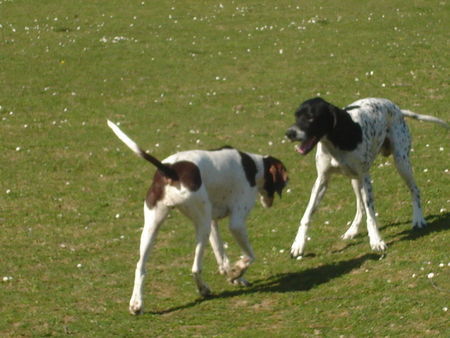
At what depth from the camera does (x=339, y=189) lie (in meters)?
17.0

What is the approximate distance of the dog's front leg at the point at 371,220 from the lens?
12898mm

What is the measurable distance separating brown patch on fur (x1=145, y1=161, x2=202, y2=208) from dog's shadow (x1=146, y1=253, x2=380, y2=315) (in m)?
1.38

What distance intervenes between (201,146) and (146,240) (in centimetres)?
968

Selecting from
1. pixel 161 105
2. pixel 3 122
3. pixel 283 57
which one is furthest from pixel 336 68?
pixel 3 122

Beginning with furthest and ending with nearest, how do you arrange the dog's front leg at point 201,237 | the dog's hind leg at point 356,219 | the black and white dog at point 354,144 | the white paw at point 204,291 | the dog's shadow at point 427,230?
the dog's hind leg at point 356,219 → the dog's shadow at point 427,230 → the black and white dog at point 354,144 → the white paw at point 204,291 → the dog's front leg at point 201,237

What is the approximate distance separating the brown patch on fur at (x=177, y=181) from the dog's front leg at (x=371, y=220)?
9.80ft

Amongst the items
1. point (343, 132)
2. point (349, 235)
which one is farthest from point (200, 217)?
point (349, 235)

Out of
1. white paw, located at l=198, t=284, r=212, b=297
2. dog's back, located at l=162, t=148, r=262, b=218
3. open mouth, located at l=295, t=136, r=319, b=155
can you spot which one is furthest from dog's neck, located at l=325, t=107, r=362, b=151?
white paw, located at l=198, t=284, r=212, b=297

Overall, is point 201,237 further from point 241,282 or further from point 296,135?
point 296,135

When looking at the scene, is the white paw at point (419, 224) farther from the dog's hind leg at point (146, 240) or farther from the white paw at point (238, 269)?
the dog's hind leg at point (146, 240)

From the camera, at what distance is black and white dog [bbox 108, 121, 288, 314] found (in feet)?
36.0

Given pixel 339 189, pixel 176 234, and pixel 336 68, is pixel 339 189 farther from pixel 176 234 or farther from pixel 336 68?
pixel 336 68

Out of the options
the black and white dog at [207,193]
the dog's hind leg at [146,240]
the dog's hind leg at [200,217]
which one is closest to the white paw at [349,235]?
the black and white dog at [207,193]

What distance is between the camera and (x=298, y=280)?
12.4 metres
